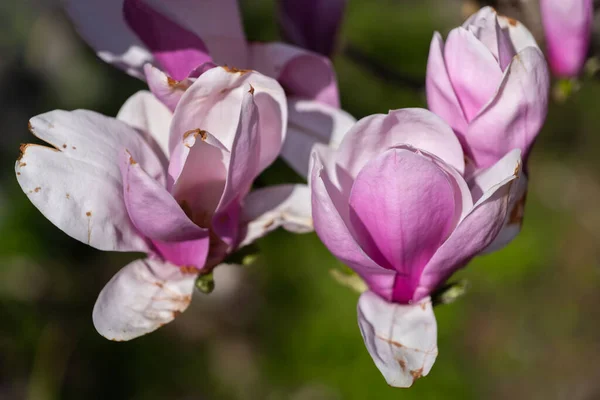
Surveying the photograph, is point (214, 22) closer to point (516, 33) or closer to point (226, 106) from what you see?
point (226, 106)

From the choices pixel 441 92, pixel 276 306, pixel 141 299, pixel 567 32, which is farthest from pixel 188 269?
pixel 276 306

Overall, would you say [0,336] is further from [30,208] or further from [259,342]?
[259,342]

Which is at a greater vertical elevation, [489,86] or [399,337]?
[489,86]

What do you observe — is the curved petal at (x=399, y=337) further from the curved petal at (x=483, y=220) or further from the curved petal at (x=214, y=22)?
the curved petal at (x=214, y=22)

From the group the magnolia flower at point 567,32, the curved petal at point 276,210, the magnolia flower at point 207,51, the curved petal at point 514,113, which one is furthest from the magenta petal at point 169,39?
the magnolia flower at point 567,32

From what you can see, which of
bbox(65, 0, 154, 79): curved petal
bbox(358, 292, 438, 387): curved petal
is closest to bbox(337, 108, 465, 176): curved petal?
bbox(358, 292, 438, 387): curved petal

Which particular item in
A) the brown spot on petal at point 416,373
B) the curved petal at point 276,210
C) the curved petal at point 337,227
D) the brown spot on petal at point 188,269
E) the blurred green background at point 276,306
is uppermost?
the curved petal at point 337,227
